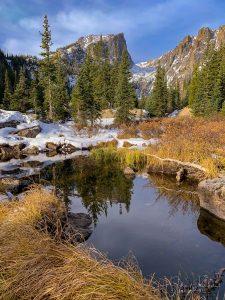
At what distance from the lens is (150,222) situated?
9.93m

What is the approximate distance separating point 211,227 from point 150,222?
6.25 feet

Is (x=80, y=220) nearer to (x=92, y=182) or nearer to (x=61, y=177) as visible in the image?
(x=92, y=182)

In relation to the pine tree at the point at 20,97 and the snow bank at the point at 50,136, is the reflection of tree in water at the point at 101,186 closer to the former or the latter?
the snow bank at the point at 50,136

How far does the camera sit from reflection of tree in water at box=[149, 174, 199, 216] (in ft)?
36.4

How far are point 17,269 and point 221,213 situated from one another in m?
7.25

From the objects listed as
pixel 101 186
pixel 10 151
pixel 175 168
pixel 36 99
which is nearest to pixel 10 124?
pixel 10 151

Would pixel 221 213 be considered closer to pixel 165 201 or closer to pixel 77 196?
pixel 165 201

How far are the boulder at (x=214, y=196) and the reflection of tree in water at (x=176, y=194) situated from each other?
49 centimetres

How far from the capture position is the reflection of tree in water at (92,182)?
482 inches

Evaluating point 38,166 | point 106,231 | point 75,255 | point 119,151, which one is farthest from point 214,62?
point 75,255

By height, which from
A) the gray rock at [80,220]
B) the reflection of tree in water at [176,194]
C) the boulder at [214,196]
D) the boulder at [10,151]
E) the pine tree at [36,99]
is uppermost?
the pine tree at [36,99]

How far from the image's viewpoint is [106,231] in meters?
9.16

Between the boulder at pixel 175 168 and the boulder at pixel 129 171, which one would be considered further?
the boulder at pixel 129 171

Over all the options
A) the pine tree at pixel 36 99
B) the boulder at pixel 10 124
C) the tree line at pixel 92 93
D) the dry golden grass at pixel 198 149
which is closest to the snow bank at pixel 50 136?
the boulder at pixel 10 124
